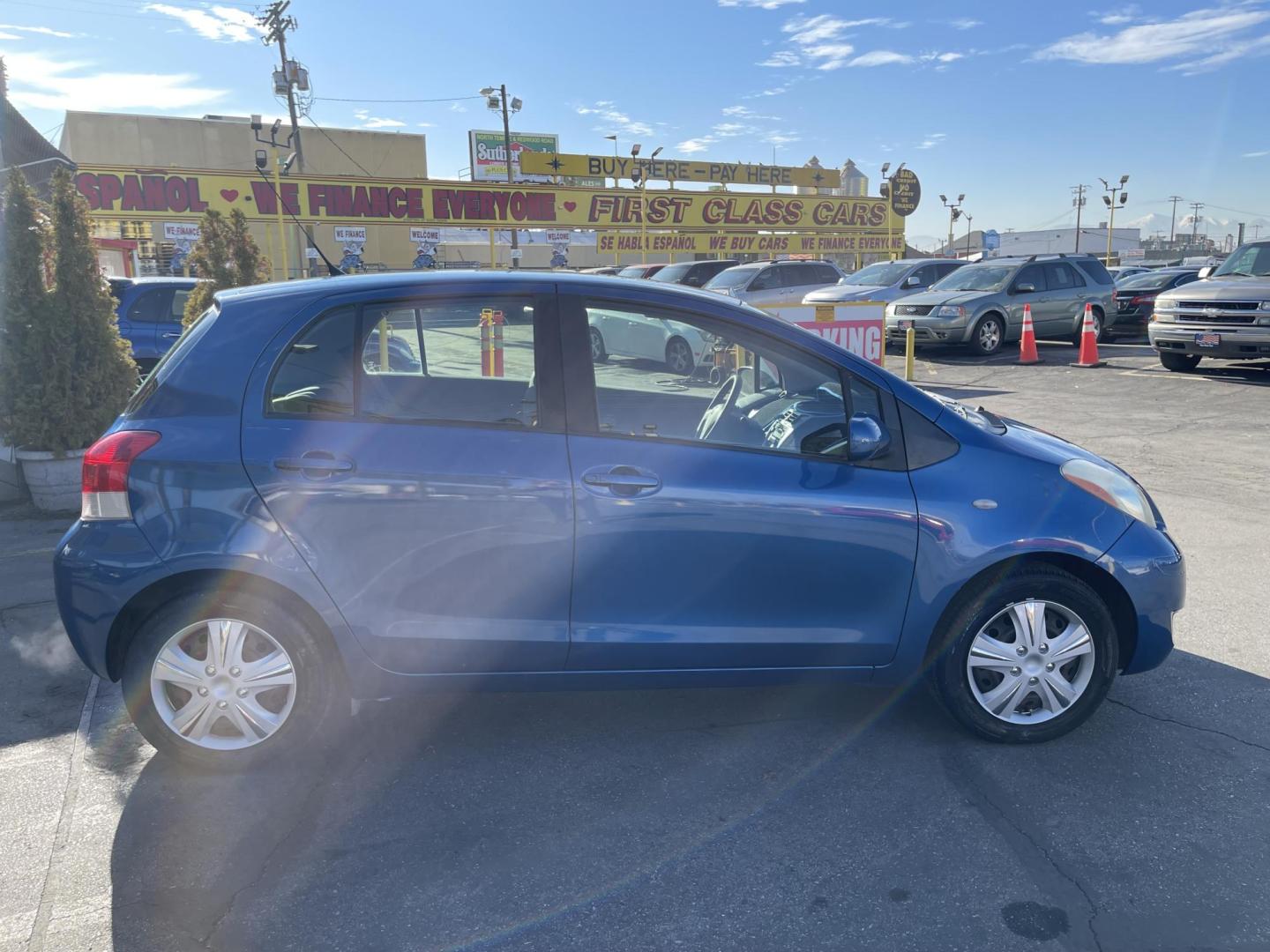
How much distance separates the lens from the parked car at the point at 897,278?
1873cm

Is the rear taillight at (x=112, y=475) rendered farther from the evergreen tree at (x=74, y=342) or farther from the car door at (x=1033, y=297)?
the car door at (x=1033, y=297)

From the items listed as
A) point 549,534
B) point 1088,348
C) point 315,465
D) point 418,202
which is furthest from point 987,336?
point 315,465

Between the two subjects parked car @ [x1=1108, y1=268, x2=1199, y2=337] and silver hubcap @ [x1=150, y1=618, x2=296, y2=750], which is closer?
silver hubcap @ [x1=150, y1=618, x2=296, y2=750]

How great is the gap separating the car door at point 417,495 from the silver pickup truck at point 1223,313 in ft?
39.1

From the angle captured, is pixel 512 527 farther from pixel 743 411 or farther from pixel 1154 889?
pixel 1154 889

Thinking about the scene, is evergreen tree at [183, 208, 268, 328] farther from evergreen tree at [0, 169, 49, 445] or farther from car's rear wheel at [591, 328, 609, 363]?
car's rear wheel at [591, 328, 609, 363]

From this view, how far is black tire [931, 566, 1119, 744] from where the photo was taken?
11.5 ft

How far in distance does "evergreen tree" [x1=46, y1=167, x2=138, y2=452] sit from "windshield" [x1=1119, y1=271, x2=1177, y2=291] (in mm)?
19631

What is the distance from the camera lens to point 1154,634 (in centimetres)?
360

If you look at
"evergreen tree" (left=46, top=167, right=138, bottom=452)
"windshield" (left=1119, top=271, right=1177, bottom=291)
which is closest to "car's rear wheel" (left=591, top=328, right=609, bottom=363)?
"evergreen tree" (left=46, top=167, right=138, bottom=452)

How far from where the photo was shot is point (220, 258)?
911 centimetres

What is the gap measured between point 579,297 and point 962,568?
1674 mm

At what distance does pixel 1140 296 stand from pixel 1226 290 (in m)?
7.87

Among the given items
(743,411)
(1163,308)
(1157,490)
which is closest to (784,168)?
(1163,308)
